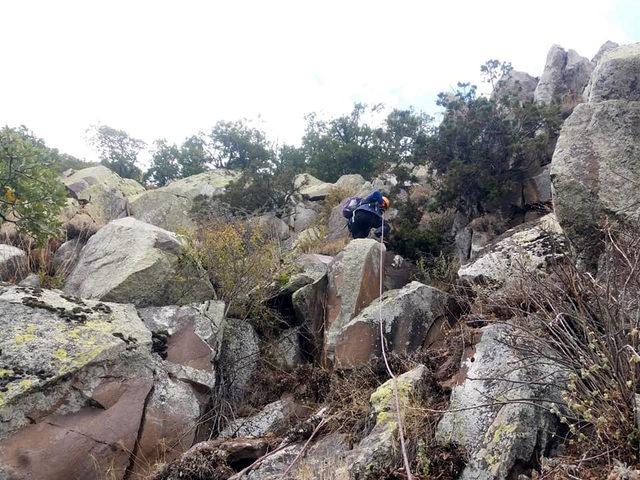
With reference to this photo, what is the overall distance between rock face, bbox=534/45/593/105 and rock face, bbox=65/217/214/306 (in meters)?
12.9

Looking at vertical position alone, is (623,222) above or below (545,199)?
above

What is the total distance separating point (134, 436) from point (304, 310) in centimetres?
327

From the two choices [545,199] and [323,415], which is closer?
[323,415]

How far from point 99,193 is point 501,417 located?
12.9 meters

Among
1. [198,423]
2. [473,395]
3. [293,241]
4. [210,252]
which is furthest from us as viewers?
[293,241]

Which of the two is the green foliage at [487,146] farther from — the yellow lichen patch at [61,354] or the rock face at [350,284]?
the yellow lichen patch at [61,354]

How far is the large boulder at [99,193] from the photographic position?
1208 centimetres

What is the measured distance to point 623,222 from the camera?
5.46 m

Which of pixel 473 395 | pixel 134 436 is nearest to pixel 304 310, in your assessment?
pixel 134 436

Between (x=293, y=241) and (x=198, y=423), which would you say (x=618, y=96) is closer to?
(x=198, y=423)

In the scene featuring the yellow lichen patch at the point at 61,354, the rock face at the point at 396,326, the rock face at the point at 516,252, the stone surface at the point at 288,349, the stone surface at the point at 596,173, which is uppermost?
the stone surface at the point at 596,173

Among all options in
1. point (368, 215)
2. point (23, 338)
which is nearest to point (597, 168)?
point (368, 215)

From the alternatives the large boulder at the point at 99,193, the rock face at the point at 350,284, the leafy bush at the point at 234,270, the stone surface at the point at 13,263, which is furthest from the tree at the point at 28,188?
the rock face at the point at 350,284

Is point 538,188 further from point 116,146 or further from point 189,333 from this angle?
point 116,146
